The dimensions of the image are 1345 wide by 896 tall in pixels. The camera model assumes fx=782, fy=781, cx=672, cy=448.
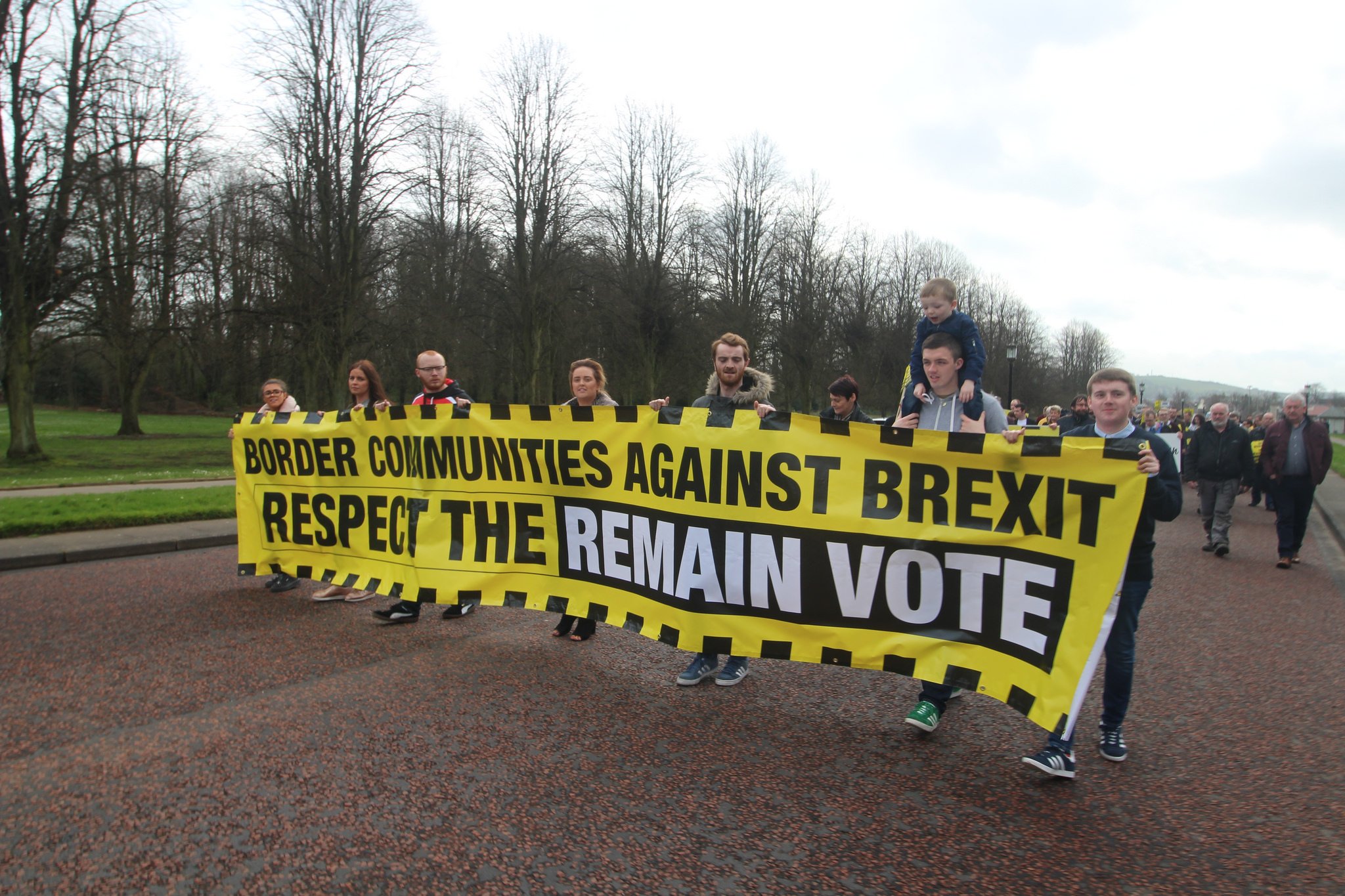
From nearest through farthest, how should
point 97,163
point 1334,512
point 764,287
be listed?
point 1334,512, point 97,163, point 764,287

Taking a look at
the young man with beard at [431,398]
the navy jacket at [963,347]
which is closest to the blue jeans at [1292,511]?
the navy jacket at [963,347]

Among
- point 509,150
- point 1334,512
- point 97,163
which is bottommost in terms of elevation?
point 1334,512

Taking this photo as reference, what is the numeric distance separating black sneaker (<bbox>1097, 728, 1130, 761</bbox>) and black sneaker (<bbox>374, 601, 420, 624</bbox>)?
4459 millimetres

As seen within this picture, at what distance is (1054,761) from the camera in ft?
11.0

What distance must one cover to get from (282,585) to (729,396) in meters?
4.63

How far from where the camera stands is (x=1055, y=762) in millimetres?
3338

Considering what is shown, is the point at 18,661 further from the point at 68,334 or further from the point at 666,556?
the point at 68,334

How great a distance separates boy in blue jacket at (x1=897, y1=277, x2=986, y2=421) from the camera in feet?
14.2

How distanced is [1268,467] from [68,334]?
25.1 meters

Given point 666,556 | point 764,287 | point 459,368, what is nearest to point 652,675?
point 666,556

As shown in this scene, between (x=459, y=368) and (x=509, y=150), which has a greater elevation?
(x=509, y=150)

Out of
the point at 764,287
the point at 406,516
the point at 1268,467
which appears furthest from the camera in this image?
the point at 764,287

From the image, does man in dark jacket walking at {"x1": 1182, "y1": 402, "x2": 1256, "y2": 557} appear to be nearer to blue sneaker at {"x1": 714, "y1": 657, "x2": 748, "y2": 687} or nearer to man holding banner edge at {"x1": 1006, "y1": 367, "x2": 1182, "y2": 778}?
man holding banner edge at {"x1": 1006, "y1": 367, "x2": 1182, "y2": 778}

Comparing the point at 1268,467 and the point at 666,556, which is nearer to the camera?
the point at 666,556
